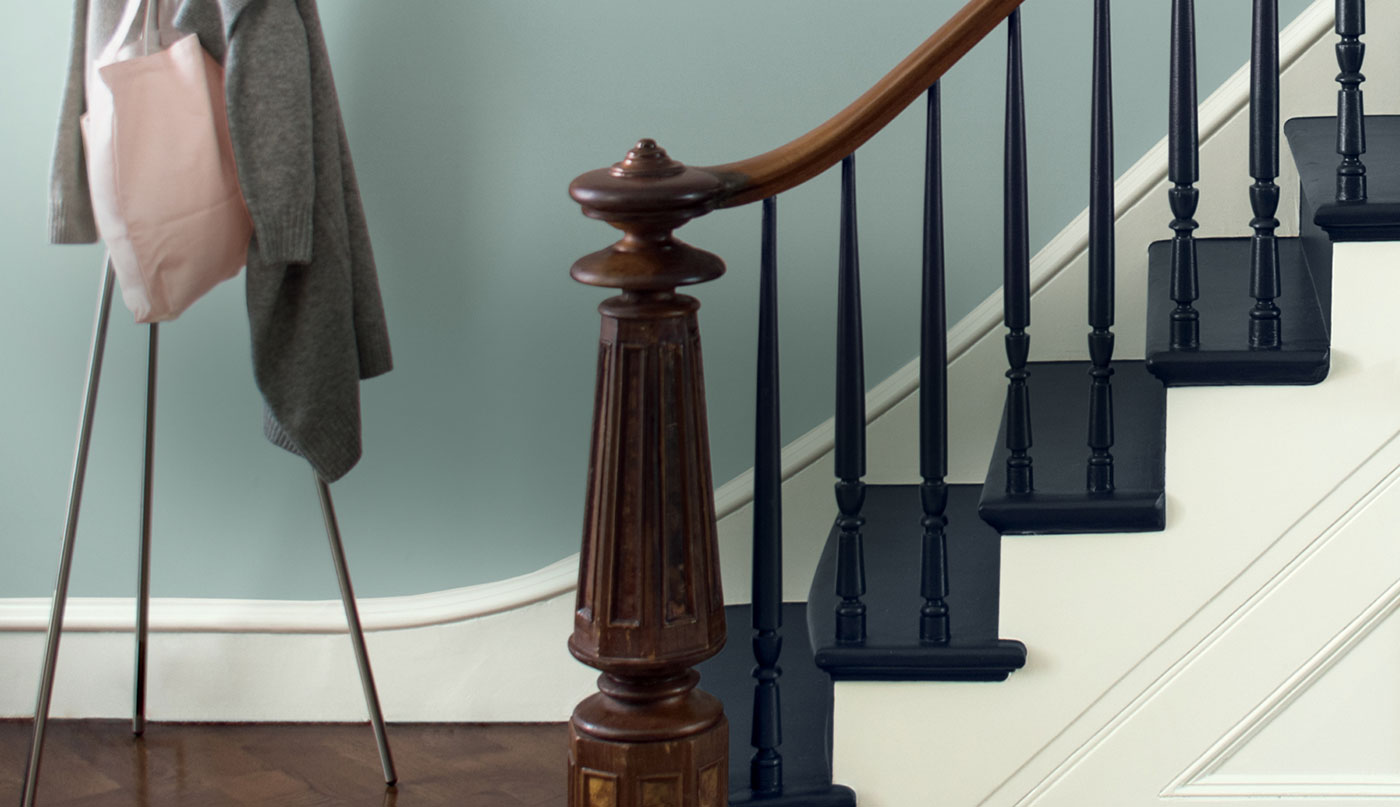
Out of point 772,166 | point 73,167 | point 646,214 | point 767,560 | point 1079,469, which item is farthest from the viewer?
point 73,167

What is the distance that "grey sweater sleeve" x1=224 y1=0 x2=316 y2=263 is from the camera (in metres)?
1.89

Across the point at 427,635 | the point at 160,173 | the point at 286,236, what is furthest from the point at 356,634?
the point at 160,173

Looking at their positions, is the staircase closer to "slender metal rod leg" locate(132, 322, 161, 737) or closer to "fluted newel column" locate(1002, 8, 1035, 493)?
"fluted newel column" locate(1002, 8, 1035, 493)

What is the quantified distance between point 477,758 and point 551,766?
14cm

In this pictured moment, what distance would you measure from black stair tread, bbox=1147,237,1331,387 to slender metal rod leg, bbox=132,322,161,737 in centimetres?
161

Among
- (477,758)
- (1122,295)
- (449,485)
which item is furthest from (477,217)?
(1122,295)

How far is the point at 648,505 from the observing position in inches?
55.4

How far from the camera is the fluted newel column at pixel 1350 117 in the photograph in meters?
1.57

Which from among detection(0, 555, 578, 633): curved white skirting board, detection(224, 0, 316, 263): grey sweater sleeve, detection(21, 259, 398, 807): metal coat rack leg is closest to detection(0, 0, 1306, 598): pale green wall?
detection(0, 555, 578, 633): curved white skirting board

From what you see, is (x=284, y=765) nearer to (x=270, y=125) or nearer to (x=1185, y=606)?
(x=270, y=125)

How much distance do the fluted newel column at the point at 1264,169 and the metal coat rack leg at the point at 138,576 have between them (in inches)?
55.2

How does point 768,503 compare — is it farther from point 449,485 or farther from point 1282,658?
point 449,485

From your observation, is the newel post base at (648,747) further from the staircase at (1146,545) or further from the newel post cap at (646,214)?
the newel post cap at (646,214)

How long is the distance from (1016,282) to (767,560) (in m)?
0.46
